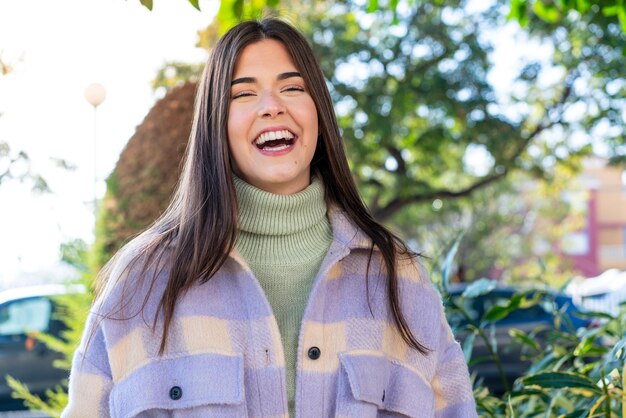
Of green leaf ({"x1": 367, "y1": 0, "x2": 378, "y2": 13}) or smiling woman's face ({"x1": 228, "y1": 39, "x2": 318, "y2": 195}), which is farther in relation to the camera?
green leaf ({"x1": 367, "y1": 0, "x2": 378, "y2": 13})

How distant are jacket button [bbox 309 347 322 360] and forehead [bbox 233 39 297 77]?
0.67 m

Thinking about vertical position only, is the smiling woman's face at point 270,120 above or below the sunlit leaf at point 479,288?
above

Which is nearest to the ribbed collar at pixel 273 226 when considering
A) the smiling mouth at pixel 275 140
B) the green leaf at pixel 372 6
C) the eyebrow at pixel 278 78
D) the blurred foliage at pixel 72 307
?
the smiling mouth at pixel 275 140

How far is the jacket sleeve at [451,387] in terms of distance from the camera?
2.20 meters

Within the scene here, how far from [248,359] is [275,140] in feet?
1.67

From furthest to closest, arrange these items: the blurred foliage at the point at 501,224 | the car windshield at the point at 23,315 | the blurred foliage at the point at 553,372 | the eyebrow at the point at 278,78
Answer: the blurred foliage at the point at 501,224
the car windshield at the point at 23,315
the blurred foliage at the point at 553,372
the eyebrow at the point at 278,78

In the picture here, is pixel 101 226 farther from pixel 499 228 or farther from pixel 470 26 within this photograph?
pixel 499 228

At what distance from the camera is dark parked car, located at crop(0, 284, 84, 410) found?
30.3 feet

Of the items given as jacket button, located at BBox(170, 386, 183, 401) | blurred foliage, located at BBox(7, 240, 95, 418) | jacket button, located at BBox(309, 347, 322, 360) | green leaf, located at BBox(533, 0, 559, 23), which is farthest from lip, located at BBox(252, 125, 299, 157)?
green leaf, located at BBox(533, 0, 559, 23)

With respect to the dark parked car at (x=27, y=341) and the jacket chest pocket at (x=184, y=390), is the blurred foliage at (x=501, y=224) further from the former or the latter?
the jacket chest pocket at (x=184, y=390)

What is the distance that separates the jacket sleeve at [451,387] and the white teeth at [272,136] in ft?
2.00

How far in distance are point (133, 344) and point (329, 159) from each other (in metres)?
0.68

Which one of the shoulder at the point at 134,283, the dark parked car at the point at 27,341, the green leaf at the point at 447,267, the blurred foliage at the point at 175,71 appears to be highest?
the blurred foliage at the point at 175,71

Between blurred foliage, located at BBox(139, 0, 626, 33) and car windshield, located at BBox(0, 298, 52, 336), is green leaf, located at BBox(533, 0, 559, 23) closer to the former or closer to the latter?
blurred foliage, located at BBox(139, 0, 626, 33)
